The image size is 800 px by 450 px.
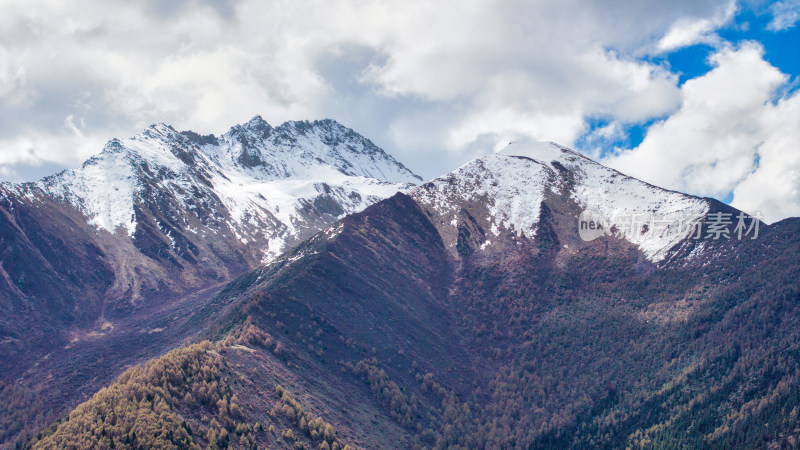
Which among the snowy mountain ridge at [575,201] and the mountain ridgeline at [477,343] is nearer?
the mountain ridgeline at [477,343]

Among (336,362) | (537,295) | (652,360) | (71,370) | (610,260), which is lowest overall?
(71,370)

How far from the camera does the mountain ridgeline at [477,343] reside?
76.3 metres

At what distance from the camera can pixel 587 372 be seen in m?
112

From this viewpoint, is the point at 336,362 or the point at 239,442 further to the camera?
the point at 336,362

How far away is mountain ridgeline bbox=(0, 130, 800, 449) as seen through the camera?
250ft

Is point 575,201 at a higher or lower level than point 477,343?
higher

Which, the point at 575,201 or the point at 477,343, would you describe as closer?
the point at 477,343

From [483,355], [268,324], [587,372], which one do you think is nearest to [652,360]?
[587,372]

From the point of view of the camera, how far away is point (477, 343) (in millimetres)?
131500

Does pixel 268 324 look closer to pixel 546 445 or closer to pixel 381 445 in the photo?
pixel 381 445

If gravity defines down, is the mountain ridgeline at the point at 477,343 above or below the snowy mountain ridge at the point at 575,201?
below

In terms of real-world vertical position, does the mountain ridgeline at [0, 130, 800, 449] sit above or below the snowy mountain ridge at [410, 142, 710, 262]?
below

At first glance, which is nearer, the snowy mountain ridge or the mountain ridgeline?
the mountain ridgeline

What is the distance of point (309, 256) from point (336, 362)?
132ft
